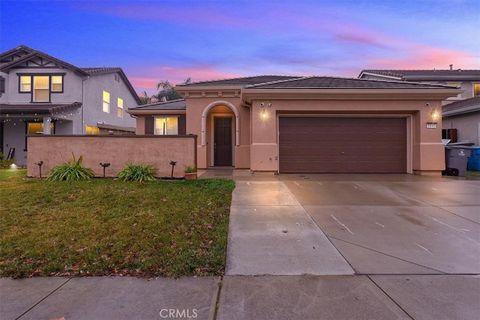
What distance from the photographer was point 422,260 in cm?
392

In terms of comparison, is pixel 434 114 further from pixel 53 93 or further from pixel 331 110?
pixel 53 93

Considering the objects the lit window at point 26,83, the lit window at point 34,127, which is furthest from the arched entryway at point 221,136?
the lit window at point 26,83

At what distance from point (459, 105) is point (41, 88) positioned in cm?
2625

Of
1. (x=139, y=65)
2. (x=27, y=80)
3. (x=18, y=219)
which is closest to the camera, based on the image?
(x=18, y=219)

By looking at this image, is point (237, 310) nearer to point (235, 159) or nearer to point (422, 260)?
point (422, 260)

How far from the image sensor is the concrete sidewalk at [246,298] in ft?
8.87

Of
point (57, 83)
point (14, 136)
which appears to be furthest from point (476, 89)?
point (14, 136)

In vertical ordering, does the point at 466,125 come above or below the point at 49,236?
above

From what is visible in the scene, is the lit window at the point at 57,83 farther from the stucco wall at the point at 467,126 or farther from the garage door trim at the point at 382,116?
the stucco wall at the point at 467,126

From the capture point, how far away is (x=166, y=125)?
659 inches

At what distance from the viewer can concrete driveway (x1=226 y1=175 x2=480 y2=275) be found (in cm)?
380

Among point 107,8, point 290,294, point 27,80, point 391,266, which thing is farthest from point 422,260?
point 27,80

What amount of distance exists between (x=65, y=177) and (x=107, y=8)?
7.42 m

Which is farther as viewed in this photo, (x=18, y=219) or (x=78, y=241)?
(x=18, y=219)
